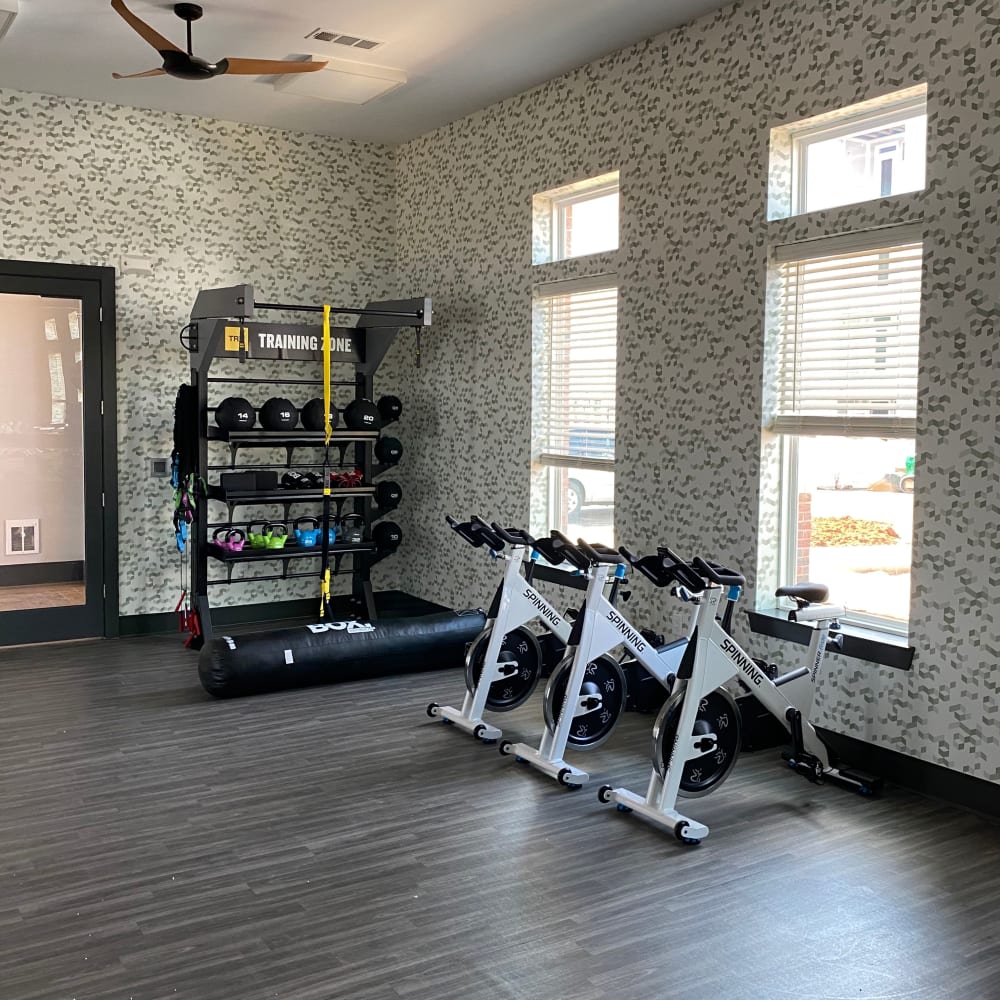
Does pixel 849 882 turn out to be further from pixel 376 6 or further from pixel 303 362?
pixel 303 362

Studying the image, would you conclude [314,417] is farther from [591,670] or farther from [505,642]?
[591,670]

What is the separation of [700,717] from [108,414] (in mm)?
4922

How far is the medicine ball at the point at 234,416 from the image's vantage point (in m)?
6.79

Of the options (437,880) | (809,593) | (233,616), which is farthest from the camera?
(233,616)

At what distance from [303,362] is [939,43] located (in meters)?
5.04

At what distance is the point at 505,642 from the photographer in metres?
5.29

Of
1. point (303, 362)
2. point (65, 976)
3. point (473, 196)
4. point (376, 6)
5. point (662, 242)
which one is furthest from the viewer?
point (303, 362)

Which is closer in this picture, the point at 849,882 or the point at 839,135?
the point at 849,882

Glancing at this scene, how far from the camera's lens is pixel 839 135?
4859mm

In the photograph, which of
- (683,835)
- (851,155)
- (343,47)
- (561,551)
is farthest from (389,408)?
(683,835)

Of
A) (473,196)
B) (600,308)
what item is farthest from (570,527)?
(473,196)

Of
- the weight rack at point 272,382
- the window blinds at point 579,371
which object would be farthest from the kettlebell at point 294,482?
the window blinds at point 579,371

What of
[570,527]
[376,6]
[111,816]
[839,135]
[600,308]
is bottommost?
[111,816]

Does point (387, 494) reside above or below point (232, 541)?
above
